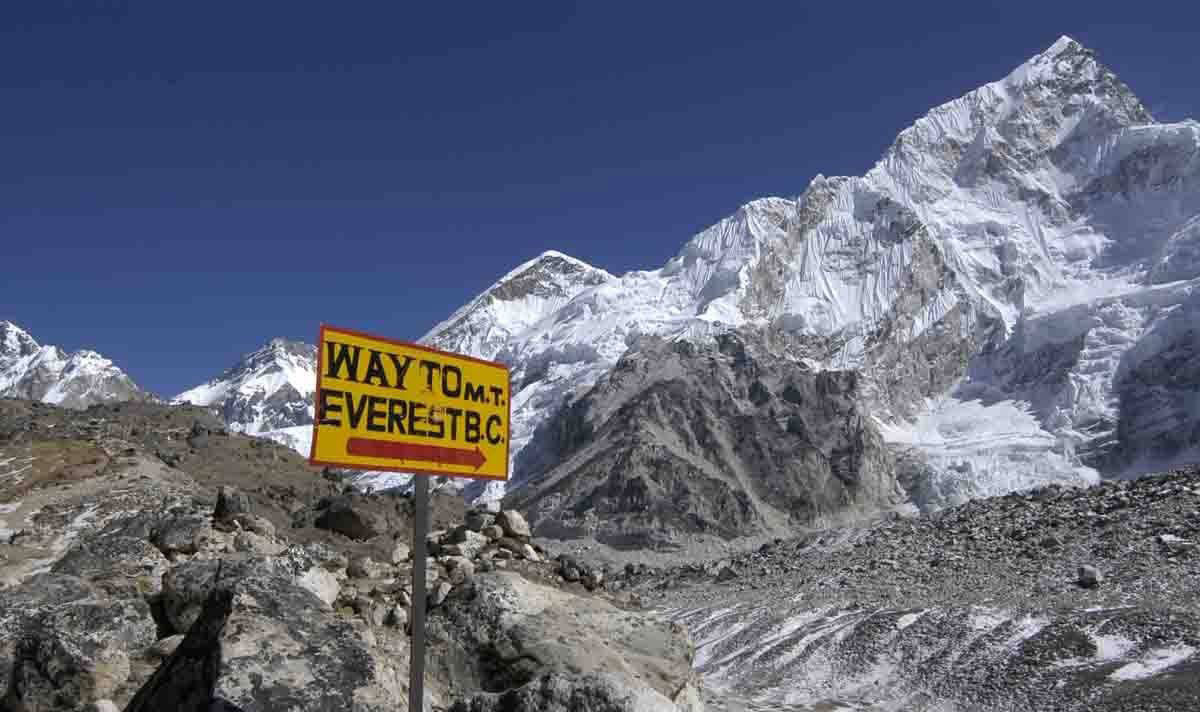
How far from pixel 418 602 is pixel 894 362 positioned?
169031 mm

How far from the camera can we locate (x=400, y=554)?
14547 mm

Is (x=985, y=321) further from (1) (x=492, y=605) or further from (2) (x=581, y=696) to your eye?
(2) (x=581, y=696)

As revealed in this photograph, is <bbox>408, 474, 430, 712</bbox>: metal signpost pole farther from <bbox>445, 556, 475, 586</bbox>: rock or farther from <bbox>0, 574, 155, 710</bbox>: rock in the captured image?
<bbox>445, 556, 475, 586</bbox>: rock

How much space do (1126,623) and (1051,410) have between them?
137m

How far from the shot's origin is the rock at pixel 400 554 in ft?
47.1

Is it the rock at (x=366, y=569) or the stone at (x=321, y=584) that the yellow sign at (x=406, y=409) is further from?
the rock at (x=366, y=569)

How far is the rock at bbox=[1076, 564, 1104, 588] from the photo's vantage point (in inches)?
728

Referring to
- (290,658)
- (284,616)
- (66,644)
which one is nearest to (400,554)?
(66,644)

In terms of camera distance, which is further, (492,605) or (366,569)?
(366,569)

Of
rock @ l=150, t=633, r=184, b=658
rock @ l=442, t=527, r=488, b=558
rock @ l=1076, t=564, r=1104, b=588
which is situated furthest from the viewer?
rock @ l=1076, t=564, r=1104, b=588

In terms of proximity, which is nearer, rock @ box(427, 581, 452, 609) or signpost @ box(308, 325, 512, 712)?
signpost @ box(308, 325, 512, 712)

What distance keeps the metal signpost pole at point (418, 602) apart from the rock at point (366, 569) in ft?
21.9

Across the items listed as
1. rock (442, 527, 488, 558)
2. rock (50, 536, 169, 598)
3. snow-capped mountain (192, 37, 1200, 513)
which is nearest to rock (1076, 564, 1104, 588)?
rock (442, 527, 488, 558)

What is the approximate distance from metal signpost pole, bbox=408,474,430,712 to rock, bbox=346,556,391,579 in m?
6.66
